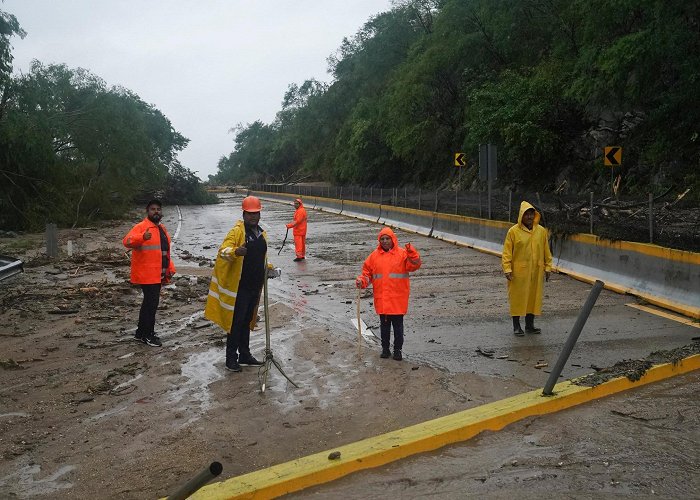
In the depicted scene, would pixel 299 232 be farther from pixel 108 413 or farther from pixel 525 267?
pixel 108 413

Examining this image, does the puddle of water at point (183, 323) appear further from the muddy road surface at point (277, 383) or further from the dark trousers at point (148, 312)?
the dark trousers at point (148, 312)

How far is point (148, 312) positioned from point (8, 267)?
220 inches

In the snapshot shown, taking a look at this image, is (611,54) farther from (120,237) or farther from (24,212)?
(24,212)

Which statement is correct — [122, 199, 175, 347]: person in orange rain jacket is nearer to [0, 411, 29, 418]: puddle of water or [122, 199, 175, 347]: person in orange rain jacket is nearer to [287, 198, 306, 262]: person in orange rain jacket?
[0, 411, 29, 418]: puddle of water

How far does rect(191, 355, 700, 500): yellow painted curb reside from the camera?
4.55m

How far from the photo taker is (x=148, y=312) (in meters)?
8.79

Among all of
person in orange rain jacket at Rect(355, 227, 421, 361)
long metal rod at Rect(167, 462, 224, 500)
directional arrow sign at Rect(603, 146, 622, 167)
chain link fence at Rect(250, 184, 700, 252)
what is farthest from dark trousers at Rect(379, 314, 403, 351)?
directional arrow sign at Rect(603, 146, 622, 167)

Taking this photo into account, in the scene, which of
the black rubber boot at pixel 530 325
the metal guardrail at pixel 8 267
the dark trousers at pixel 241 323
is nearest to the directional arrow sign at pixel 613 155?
the black rubber boot at pixel 530 325

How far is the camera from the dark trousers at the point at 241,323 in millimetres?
7504

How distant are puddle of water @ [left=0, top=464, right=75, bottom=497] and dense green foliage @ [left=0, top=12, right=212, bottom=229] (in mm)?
24572

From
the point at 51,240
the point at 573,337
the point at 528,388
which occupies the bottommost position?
the point at 528,388

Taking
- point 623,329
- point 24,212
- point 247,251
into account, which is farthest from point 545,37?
point 247,251

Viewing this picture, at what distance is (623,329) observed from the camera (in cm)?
881

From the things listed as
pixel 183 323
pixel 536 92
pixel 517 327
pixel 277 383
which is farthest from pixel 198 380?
pixel 536 92
